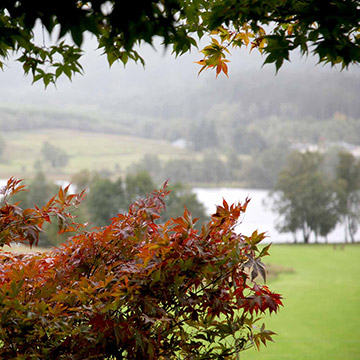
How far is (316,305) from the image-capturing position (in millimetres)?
6824

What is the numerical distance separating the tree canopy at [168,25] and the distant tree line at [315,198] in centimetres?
901

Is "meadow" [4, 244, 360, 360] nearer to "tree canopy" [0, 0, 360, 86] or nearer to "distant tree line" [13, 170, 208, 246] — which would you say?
"tree canopy" [0, 0, 360, 86]

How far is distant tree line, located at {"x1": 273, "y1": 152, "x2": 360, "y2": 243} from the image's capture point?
1027 centimetres

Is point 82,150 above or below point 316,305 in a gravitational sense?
above

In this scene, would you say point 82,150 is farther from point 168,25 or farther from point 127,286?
point 168,25

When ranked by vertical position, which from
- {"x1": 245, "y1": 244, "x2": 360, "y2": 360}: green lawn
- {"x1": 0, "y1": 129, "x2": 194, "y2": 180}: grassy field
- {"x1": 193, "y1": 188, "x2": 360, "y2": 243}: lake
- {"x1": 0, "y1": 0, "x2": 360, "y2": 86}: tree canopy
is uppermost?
{"x1": 0, "y1": 129, "x2": 194, "y2": 180}: grassy field

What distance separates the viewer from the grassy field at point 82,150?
40.2 ft

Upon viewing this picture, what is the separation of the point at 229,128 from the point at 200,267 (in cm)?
1202

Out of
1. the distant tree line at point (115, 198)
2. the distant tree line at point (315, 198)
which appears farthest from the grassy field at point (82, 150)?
the distant tree line at point (315, 198)

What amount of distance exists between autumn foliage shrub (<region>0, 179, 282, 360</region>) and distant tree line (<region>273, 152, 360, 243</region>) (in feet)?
30.2

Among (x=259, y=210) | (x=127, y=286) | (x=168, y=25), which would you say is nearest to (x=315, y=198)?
(x=259, y=210)

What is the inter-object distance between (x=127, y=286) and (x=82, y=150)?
1195 cm

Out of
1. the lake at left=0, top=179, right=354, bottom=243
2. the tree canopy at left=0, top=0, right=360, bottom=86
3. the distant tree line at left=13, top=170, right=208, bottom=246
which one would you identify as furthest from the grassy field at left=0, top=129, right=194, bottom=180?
the tree canopy at left=0, top=0, right=360, bottom=86

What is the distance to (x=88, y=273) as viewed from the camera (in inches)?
56.8
